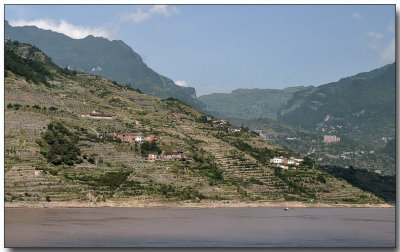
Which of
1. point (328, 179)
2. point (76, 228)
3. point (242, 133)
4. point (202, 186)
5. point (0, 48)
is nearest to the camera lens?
point (0, 48)

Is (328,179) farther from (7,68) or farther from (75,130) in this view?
(7,68)

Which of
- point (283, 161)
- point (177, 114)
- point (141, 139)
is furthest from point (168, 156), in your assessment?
point (177, 114)

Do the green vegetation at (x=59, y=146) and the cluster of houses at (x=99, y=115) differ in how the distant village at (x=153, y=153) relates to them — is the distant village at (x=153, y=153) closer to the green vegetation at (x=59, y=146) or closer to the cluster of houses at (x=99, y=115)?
the cluster of houses at (x=99, y=115)

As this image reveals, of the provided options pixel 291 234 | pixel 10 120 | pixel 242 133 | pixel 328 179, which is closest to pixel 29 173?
pixel 10 120

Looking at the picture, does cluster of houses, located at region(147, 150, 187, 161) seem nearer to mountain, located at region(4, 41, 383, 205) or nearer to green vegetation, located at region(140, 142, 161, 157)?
mountain, located at region(4, 41, 383, 205)

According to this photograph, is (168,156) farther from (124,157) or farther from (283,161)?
(283,161)

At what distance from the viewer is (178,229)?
164 feet

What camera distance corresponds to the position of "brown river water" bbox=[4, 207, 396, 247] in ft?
132

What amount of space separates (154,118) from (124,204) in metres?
49.0

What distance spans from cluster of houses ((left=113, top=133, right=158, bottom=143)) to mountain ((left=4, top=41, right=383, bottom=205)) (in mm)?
225

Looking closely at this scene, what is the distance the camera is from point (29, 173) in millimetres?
72562

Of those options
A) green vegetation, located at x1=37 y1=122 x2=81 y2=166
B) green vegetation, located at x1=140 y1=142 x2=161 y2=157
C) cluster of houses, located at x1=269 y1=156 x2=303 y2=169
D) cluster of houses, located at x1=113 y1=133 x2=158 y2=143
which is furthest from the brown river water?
cluster of houses, located at x1=269 y1=156 x2=303 y2=169

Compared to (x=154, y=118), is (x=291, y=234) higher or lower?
lower

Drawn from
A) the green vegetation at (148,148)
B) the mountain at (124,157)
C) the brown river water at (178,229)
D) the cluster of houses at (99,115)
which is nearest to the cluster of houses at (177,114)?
the mountain at (124,157)
